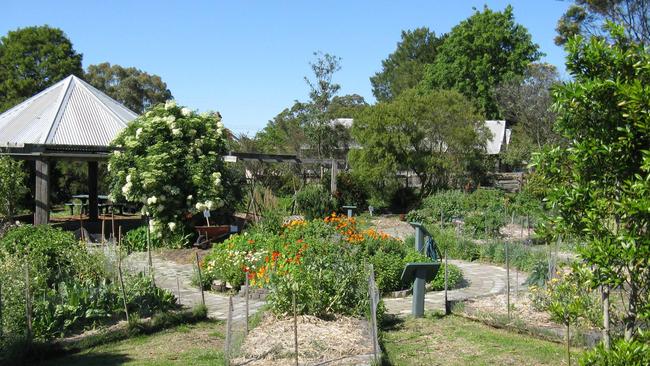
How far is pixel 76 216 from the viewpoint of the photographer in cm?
2344

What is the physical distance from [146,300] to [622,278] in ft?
18.9

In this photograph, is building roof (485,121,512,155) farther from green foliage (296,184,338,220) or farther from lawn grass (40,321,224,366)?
lawn grass (40,321,224,366)

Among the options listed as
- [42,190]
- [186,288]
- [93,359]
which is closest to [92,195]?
[42,190]

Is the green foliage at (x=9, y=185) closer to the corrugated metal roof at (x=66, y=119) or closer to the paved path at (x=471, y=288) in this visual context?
the corrugated metal roof at (x=66, y=119)

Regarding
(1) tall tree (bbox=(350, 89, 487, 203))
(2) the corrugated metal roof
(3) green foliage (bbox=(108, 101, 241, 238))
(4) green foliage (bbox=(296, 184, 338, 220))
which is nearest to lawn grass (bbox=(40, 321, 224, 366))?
(3) green foliage (bbox=(108, 101, 241, 238))

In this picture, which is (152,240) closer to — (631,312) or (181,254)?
(181,254)

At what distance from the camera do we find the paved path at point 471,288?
9078 mm

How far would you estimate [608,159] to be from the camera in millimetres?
3998

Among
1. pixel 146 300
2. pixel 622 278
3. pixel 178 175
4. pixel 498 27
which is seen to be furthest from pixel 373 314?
pixel 498 27

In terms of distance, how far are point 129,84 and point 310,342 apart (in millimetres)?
43969

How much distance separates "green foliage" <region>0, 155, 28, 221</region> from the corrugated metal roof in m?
0.75

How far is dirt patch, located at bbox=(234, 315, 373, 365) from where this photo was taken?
5910 millimetres

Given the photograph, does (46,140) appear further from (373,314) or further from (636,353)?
(636,353)

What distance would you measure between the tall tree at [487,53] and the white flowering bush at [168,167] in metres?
33.5
